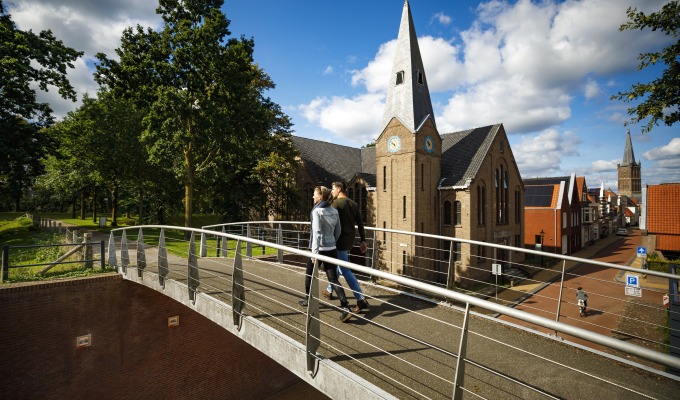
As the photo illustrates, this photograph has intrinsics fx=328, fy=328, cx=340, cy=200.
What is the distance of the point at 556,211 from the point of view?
1284 inches

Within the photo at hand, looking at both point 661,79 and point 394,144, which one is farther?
point 394,144

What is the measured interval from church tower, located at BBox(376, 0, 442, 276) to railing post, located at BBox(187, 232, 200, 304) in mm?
17624

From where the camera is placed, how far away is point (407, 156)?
2312 cm

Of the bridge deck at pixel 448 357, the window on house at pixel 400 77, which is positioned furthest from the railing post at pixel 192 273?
the window on house at pixel 400 77

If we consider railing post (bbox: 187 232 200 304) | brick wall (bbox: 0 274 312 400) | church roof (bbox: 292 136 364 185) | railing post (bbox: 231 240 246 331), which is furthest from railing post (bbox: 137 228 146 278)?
church roof (bbox: 292 136 364 185)

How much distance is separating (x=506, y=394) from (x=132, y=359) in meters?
9.81

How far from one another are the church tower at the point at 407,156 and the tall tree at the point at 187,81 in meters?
10.6

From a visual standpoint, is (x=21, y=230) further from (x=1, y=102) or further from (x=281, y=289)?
(x=281, y=289)

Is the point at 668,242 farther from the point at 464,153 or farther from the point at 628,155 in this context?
the point at 628,155

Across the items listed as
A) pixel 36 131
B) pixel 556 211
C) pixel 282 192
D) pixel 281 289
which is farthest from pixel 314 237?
pixel 556 211

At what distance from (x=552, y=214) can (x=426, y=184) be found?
58.9 feet

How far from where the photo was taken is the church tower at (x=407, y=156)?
22812 mm

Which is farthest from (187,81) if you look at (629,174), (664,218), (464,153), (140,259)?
(629,174)

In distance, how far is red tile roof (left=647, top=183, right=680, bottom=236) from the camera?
20.4m
